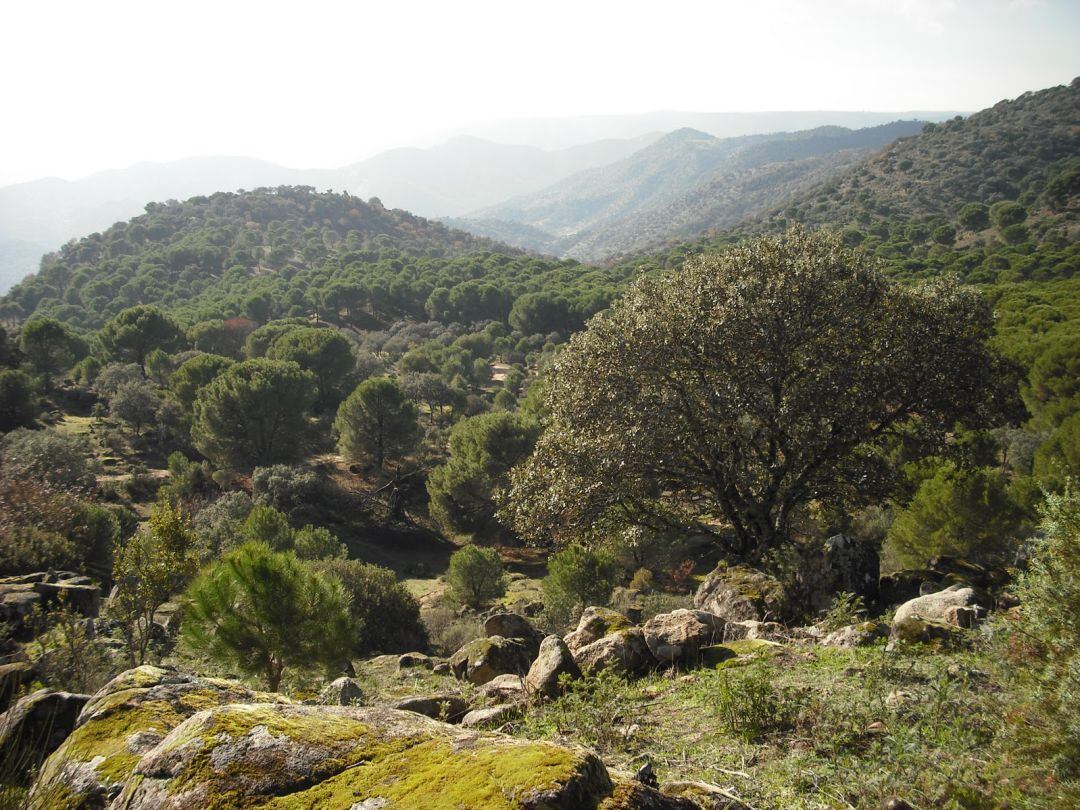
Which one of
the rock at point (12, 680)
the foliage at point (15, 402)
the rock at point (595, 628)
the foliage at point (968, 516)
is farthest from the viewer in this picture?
the foliage at point (15, 402)

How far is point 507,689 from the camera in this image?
24.6 ft

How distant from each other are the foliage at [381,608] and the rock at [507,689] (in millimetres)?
10349

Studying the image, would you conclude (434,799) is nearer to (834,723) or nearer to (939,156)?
(834,723)

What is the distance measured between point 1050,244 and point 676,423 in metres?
76.6

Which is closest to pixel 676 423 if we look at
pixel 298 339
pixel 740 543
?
pixel 740 543

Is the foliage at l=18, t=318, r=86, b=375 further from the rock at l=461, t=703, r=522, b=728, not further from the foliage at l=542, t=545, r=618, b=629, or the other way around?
the rock at l=461, t=703, r=522, b=728

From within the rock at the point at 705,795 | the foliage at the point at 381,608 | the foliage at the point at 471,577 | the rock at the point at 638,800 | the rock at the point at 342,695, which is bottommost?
the foliage at the point at 471,577

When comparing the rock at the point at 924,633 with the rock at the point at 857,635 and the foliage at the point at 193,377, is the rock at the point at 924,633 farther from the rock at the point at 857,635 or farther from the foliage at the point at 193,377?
the foliage at the point at 193,377

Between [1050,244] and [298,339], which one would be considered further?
[1050,244]

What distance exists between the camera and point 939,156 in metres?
116

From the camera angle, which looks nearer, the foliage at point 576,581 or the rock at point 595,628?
the rock at point 595,628

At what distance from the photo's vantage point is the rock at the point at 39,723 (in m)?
4.60

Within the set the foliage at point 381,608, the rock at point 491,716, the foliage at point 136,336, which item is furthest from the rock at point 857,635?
the foliage at point 136,336

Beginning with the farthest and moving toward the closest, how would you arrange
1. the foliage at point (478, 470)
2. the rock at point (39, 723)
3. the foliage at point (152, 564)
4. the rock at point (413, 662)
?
the foliage at point (478, 470) < the rock at point (413, 662) < the foliage at point (152, 564) < the rock at point (39, 723)
